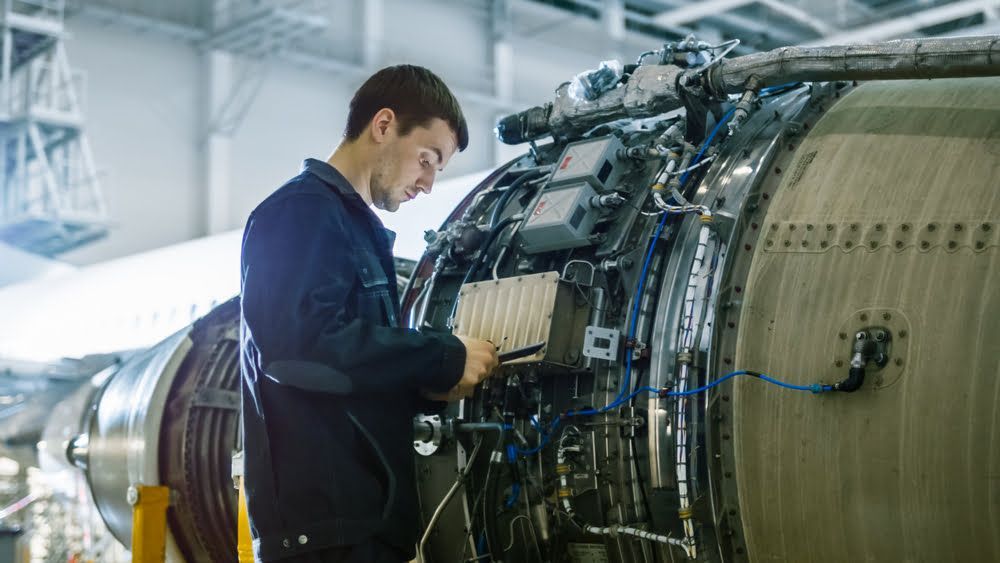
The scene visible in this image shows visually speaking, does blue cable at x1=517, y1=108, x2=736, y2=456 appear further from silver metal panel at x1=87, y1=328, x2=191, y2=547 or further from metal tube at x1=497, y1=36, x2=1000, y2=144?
silver metal panel at x1=87, y1=328, x2=191, y2=547

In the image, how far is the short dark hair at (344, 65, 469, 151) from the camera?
8.59ft

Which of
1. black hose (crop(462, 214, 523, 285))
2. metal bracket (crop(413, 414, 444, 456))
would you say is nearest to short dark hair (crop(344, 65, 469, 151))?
black hose (crop(462, 214, 523, 285))

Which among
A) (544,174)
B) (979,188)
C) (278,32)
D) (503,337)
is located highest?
(278,32)

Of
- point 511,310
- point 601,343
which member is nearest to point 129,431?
point 511,310

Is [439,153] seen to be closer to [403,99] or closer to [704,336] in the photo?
[403,99]

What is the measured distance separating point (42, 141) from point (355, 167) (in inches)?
473

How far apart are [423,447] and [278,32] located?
42.9 ft

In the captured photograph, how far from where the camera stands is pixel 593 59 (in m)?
19.7

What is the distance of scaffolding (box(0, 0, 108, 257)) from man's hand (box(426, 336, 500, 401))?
37.8 feet

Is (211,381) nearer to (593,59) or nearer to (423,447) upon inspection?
(423,447)

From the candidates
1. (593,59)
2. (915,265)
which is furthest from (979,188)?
(593,59)

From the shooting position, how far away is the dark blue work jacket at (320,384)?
7.56 ft

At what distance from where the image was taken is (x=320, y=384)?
7.58ft

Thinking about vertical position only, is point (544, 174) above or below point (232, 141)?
below
